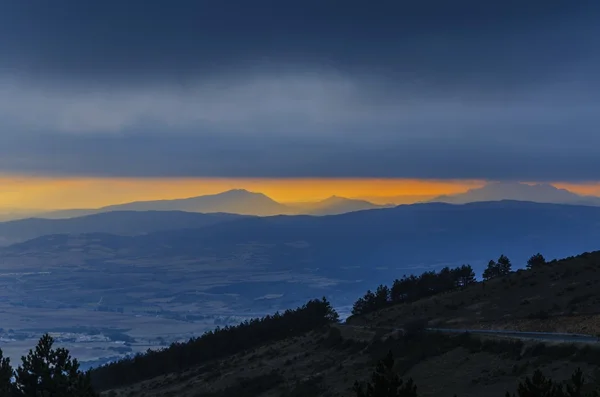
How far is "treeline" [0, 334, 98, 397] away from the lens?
24.9 metres

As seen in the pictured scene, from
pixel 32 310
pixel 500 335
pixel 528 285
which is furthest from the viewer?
pixel 32 310

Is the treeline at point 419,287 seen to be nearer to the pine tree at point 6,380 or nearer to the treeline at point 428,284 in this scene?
the treeline at point 428,284

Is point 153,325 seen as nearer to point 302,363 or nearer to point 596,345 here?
point 302,363

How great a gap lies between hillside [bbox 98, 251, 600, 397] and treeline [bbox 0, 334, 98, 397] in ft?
36.8

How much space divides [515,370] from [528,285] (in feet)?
73.8

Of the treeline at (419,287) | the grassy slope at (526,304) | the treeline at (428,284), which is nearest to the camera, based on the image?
the grassy slope at (526,304)

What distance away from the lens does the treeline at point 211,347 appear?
59531 millimetres

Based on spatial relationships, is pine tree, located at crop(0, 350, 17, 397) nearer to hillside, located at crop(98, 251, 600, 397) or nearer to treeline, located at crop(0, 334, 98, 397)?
treeline, located at crop(0, 334, 98, 397)

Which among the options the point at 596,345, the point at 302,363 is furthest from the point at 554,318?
the point at 302,363

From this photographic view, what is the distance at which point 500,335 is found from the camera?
33.0m

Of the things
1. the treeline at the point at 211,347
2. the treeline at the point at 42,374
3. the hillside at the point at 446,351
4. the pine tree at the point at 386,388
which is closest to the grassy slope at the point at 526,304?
the hillside at the point at 446,351

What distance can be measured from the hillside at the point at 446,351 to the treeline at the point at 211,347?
23.8 feet

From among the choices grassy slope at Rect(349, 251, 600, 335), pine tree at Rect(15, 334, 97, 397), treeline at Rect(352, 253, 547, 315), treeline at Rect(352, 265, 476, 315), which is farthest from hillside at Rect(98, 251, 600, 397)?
treeline at Rect(352, 265, 476, 315)

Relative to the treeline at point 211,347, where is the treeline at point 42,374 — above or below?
above
